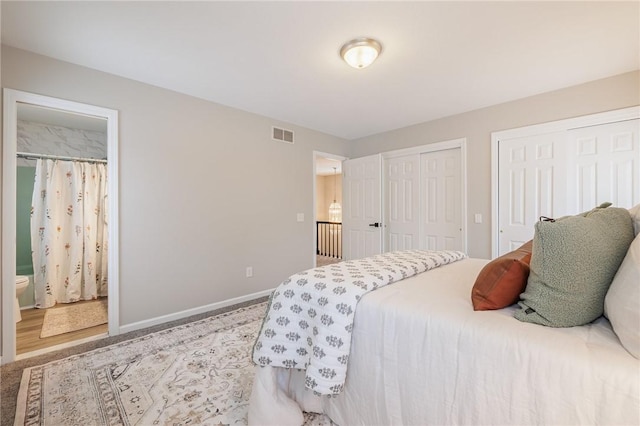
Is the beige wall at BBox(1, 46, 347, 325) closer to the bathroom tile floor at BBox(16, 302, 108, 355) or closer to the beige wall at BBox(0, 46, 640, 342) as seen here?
the beige wall at BBox(0, 46, 640, 342)

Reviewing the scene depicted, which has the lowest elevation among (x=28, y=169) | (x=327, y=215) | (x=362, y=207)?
(x=327, y=215)

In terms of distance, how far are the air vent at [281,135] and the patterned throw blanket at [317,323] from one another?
268cm

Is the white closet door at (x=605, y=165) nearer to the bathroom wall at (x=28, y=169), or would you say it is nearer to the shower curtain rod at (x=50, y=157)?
the shower curtain rod at (x=50, y=157)

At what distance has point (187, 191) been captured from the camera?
9.87 feet

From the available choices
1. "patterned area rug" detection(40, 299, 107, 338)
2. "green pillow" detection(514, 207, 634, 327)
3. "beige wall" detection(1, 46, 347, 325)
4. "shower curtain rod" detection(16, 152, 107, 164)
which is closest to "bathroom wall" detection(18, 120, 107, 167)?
"shower curtain rod" detection(16, 152, 107, 164)

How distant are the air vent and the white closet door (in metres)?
3.28

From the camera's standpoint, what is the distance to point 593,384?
80 centimetres

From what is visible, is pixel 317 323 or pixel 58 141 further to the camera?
pixel 58 141

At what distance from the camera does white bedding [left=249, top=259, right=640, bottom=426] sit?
2.68 feet

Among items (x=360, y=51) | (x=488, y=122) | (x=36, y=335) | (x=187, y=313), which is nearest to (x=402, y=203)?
(x=488, y=122)

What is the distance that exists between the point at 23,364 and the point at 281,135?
337 cm

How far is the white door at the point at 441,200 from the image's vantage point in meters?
3.71

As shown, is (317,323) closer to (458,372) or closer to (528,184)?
(458,372)

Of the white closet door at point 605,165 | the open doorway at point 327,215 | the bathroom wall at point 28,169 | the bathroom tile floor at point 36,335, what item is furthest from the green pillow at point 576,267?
the bathroom wall at point 28,169
